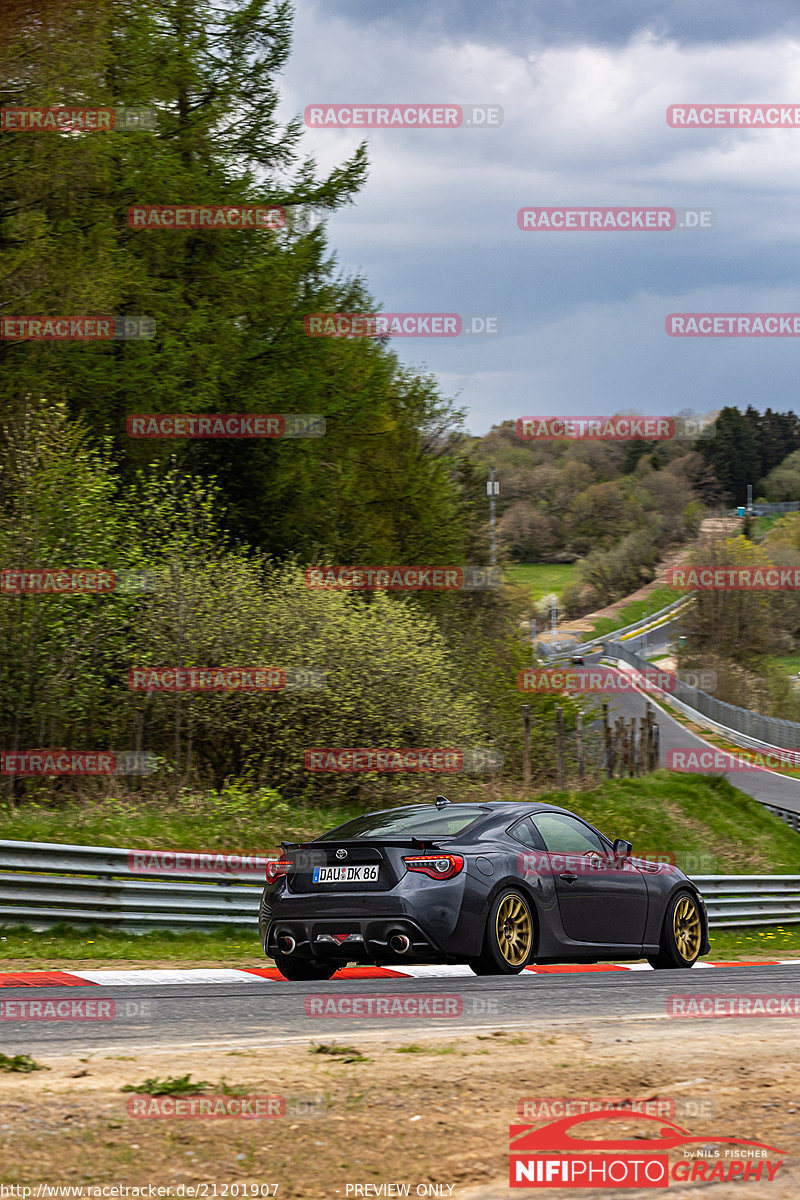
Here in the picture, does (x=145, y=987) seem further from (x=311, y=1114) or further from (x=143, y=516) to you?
(x=143, y=516)

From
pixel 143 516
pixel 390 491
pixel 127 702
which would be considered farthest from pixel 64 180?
pixel 390 491

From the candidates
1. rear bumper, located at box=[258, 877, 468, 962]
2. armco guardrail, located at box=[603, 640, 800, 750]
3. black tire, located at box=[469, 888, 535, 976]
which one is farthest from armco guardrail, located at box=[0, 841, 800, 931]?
armco guardrail, located at box=[603, 640, 800, 750]

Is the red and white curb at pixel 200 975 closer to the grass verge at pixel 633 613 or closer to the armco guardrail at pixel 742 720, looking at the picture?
the armco guardrail at pixel 742 720

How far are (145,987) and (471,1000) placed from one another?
88.2 inches

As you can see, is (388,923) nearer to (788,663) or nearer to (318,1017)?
(318,1017)

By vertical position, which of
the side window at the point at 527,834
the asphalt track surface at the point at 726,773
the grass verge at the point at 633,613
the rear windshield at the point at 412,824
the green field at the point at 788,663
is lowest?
the asphalt track surface at the point at 726,773

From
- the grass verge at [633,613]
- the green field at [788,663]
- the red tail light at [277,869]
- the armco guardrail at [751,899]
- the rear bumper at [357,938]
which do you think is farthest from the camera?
the grass verge at [633,613]

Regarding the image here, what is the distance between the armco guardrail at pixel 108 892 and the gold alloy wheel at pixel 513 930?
427 centimetres

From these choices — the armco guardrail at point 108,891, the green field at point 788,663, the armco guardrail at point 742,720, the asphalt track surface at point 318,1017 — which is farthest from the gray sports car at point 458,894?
the green field at point 788,663

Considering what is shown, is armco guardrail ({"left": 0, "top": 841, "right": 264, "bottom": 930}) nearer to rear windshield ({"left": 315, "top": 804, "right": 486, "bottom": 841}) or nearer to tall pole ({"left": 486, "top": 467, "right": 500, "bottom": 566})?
rear windshield ({"left": 315, "top": 804, "right": 486, "bottom": 841})

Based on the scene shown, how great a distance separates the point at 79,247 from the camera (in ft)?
74.9

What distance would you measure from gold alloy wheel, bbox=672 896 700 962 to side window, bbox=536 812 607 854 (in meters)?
1.12

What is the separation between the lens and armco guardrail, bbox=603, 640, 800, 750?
55.6 meters

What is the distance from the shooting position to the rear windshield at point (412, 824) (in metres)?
9.57
